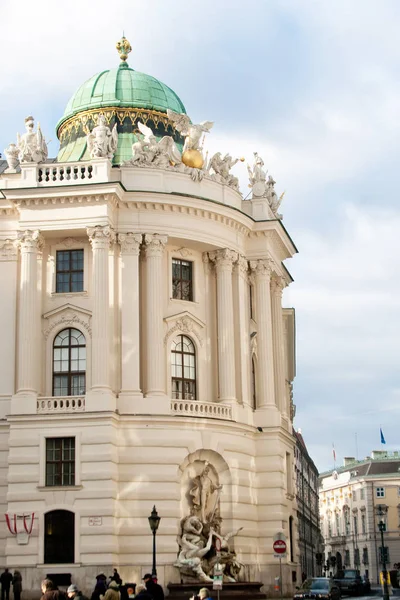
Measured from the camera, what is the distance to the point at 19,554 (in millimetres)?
41375

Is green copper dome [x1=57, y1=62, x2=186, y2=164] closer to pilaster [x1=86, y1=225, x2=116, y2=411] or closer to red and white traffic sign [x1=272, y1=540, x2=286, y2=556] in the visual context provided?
pilaster [x1=86, y1=225, x2=116, y2=411]

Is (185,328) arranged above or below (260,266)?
below

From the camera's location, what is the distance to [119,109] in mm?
50906

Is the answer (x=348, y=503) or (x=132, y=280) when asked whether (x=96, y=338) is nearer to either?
(x=132, y=280)

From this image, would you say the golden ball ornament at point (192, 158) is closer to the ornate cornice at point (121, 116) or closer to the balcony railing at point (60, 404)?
the ornate cornice at point (121, 116)

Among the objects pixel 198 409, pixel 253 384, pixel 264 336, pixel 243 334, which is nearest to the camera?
pixel 198 409

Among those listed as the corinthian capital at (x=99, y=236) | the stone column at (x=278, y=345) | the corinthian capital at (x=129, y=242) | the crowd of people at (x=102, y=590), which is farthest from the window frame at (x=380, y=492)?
the crowd of people at (x=102, y=590)

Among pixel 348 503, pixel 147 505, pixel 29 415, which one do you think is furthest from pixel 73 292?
pixel 348 503

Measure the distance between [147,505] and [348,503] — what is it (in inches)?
4181

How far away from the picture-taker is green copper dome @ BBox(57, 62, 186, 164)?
50.8m

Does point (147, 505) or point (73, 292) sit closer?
point (147, 505)

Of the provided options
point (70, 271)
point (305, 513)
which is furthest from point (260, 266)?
point (305, 513)

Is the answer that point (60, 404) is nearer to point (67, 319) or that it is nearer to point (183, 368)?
point (67, 319)

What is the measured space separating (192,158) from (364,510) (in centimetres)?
9692
